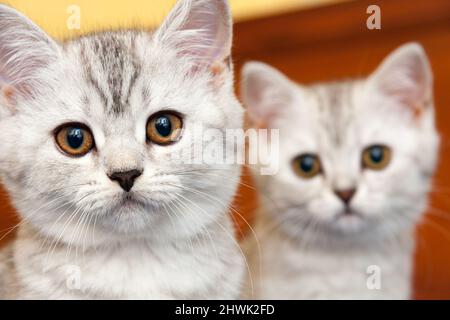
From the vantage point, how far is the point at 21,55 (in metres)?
0.78

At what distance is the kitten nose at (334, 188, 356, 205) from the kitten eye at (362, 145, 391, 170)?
0.07 metres

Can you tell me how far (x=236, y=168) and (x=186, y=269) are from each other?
16cm

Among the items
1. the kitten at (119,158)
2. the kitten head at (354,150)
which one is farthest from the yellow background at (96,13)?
the kitten head at (354,150)

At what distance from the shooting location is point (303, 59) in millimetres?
1394

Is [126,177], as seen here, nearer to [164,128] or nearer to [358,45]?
[164,128]

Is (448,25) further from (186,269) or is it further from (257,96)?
(186,269)

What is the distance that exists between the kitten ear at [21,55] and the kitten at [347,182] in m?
0.41

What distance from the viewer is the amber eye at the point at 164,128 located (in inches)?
29.8

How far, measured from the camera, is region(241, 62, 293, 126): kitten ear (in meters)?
1.09

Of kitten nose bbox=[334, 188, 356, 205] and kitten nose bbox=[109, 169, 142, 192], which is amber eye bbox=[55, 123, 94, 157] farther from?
kitten nose bbox=[334, 188, 356, 205]

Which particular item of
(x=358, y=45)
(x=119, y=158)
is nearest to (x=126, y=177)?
(x=119, y=158)

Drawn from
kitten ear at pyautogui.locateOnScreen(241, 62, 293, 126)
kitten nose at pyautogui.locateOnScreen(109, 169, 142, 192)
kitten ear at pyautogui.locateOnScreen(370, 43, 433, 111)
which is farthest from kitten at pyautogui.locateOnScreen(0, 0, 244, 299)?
kitten ear at pyautogui.locateOnScreen(370, 43, 433, 111)

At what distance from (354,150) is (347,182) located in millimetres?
67

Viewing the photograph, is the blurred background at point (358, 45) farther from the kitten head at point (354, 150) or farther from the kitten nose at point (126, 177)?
the kitten nose at point (126, 177)
